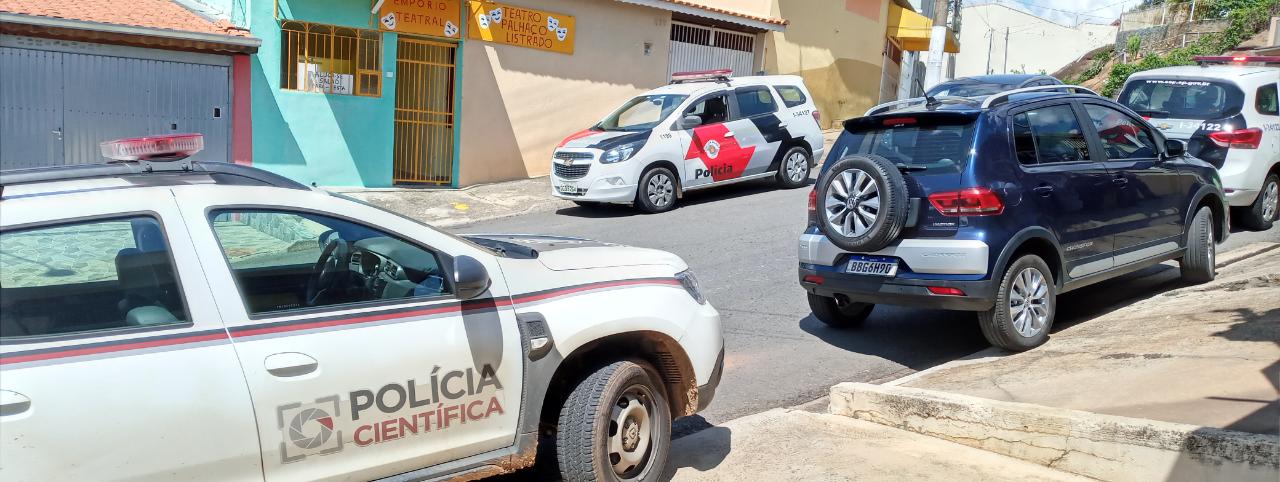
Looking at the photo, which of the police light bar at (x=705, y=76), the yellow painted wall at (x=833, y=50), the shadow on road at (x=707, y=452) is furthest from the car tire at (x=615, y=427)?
the yellow painted wall at (x=833, y=50)

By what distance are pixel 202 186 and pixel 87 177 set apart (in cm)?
39

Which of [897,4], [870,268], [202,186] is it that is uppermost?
[897,4]

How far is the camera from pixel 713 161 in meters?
14.6

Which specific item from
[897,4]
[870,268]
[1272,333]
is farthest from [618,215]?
[897,4]

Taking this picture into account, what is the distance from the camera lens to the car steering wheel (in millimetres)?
4023

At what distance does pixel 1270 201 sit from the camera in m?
11.9

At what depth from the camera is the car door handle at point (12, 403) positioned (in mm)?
3066

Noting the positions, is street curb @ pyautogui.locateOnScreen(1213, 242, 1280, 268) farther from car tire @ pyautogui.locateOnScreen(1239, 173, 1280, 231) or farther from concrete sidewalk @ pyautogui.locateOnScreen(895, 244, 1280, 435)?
concrete sidewalk @ pyautogui.locateOnScreen(895, 244, 1280, 435)

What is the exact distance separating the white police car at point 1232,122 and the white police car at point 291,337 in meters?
8.91

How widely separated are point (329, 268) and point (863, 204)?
3.99 meters

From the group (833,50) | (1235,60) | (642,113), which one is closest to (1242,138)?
(1235,60)

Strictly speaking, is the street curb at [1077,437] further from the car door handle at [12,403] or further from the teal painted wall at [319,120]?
the teal painted wall at [319,120]

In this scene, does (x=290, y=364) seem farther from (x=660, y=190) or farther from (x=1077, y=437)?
(x=660, y=190)

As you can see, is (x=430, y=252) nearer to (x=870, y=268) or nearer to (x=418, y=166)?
(x=870, y=268)
